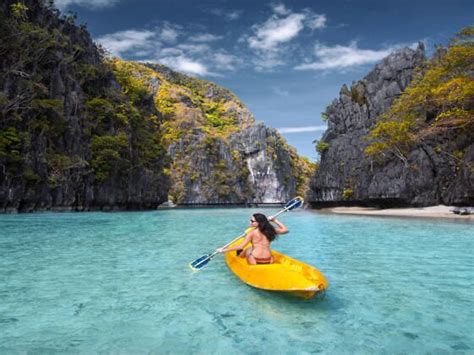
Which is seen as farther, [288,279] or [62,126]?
[62,126]

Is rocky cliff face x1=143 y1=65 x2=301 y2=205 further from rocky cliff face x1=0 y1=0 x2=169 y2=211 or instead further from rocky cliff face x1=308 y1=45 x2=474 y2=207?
rocky cliff face x1=308 y1=45 x2=474 y2=207

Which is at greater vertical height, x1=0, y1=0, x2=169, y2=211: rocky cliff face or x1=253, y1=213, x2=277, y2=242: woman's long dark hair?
x1=0, y1=0, x2=169, y2=211: rocky cliff face

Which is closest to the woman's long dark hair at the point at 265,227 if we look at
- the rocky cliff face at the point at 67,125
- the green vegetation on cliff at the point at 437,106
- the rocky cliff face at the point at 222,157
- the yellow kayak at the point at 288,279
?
the yellow kayak at the point at 288,279

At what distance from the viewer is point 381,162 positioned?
127 ft

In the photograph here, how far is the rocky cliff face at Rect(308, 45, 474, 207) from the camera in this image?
30953 mm

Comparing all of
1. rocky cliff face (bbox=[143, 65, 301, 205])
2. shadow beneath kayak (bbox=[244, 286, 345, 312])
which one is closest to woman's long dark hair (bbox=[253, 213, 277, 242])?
shadow beneath kayak (bbox=[244, 286, 345, 312])

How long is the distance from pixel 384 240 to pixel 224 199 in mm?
77004

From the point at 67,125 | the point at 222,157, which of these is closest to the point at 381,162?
the point at 67,125

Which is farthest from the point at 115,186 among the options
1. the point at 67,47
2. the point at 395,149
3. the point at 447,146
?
the point at 447,146

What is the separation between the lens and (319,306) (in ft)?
17.9

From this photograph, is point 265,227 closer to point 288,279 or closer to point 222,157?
point 288,279

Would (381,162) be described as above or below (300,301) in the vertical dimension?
above

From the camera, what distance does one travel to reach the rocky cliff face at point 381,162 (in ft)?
102

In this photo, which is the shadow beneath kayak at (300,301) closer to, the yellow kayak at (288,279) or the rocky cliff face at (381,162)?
the yellow kayak at (288,279)
